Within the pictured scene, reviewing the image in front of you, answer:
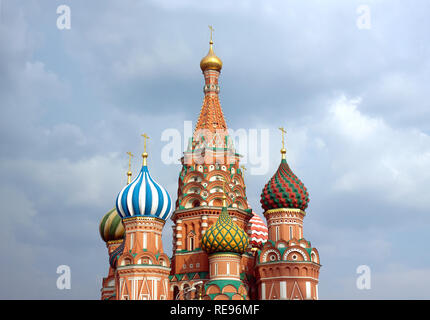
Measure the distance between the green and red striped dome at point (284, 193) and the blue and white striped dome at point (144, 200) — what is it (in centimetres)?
532

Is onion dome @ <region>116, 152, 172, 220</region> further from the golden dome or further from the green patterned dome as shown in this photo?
the golden dome

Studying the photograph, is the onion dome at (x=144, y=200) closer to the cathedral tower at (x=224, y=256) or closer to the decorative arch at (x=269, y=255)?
the cathedral tower at (x=224, y=256)

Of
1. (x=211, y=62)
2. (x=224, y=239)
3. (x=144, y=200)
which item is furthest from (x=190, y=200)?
(x=211, y=62)

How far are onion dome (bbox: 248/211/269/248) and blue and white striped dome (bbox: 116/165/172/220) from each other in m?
7.14

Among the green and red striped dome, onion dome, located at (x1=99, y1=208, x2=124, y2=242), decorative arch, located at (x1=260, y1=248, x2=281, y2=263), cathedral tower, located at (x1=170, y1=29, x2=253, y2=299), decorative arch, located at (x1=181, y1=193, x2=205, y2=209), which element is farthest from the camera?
onion dome, located at (x1=99, y1=208, x2=124, y2=242)

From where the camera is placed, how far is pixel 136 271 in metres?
33.7

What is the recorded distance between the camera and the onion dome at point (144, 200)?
3478 centimetres

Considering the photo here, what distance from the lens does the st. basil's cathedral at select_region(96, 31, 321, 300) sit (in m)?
33.7

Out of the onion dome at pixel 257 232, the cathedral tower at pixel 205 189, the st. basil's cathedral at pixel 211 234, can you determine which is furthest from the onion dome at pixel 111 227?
the onion dome at pixel 257 232

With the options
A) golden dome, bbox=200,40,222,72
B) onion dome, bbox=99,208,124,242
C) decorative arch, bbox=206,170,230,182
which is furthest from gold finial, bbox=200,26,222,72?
onion dome, bbox=99,208,124,242

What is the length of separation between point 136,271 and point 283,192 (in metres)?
8.75
